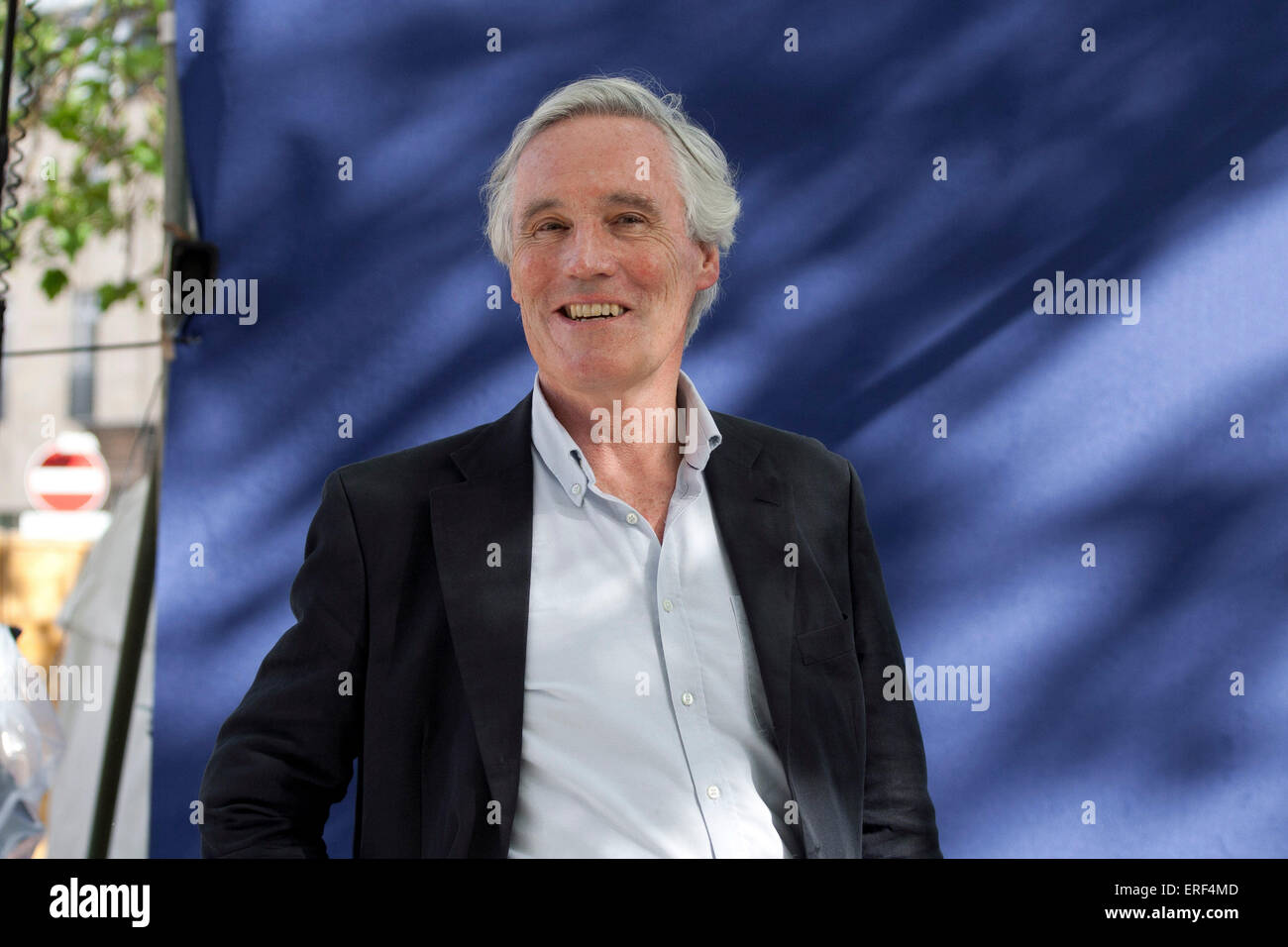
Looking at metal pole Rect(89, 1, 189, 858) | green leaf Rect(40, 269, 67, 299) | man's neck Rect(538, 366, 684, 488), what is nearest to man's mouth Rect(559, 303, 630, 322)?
man's neck Rect(538, 366, 684, 488)

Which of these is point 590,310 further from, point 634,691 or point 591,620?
point 634,691

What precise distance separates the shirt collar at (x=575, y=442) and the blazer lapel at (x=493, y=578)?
26 mm

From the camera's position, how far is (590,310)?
182cm

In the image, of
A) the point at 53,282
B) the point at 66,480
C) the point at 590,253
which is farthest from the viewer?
the point at 66,480

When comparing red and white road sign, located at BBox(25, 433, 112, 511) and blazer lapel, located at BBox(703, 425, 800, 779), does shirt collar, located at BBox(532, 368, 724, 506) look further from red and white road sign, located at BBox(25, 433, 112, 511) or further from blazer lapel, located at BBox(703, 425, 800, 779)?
red and white road sign, located at BBox(25, 433, 112, 511)

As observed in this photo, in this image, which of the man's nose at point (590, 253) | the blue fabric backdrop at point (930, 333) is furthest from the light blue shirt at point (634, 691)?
the blue fabric backdrop at point (930, 333)

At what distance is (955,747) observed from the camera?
94.4 inches

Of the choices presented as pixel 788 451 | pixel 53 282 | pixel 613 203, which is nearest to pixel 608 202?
pixel 613 203

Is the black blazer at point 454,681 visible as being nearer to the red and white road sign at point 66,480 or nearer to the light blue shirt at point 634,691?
the light blue shirt at point 634,691

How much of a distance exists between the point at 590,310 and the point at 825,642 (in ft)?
2.04

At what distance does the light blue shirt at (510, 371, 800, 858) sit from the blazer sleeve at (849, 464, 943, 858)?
0.71 feet

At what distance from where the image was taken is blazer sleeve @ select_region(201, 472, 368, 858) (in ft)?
5.33
